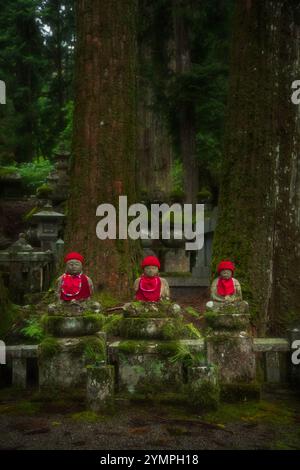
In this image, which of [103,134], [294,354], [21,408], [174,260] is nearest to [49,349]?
[21,408]

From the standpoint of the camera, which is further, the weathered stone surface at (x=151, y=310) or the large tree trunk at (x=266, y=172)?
the large tree trunk at (x=266, y=172)

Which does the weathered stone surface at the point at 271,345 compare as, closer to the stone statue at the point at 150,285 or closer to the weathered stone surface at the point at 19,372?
the stone statue at the point at 150,285

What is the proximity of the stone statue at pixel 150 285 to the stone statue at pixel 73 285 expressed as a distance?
1.86 feet

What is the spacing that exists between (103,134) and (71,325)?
11.8 ft

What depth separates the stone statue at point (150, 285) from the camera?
525cm

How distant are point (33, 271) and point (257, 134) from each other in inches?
221

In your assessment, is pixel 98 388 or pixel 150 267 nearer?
pixel 98 388

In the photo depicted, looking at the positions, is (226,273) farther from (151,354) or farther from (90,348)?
(90,348)

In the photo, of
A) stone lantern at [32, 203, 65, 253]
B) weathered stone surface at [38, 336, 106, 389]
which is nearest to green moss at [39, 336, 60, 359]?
weathered stone surface at [38, 336, 106, 389]

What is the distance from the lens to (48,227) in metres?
12.7

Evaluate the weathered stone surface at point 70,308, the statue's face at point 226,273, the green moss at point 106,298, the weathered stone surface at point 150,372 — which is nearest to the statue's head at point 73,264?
the weathered stone surface at point 70,308

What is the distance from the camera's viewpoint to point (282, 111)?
6.67 meters

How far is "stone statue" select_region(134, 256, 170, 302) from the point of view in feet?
17.2

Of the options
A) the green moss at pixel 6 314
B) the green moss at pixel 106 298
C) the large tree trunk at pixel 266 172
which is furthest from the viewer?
the green moss at pixel 106 298
